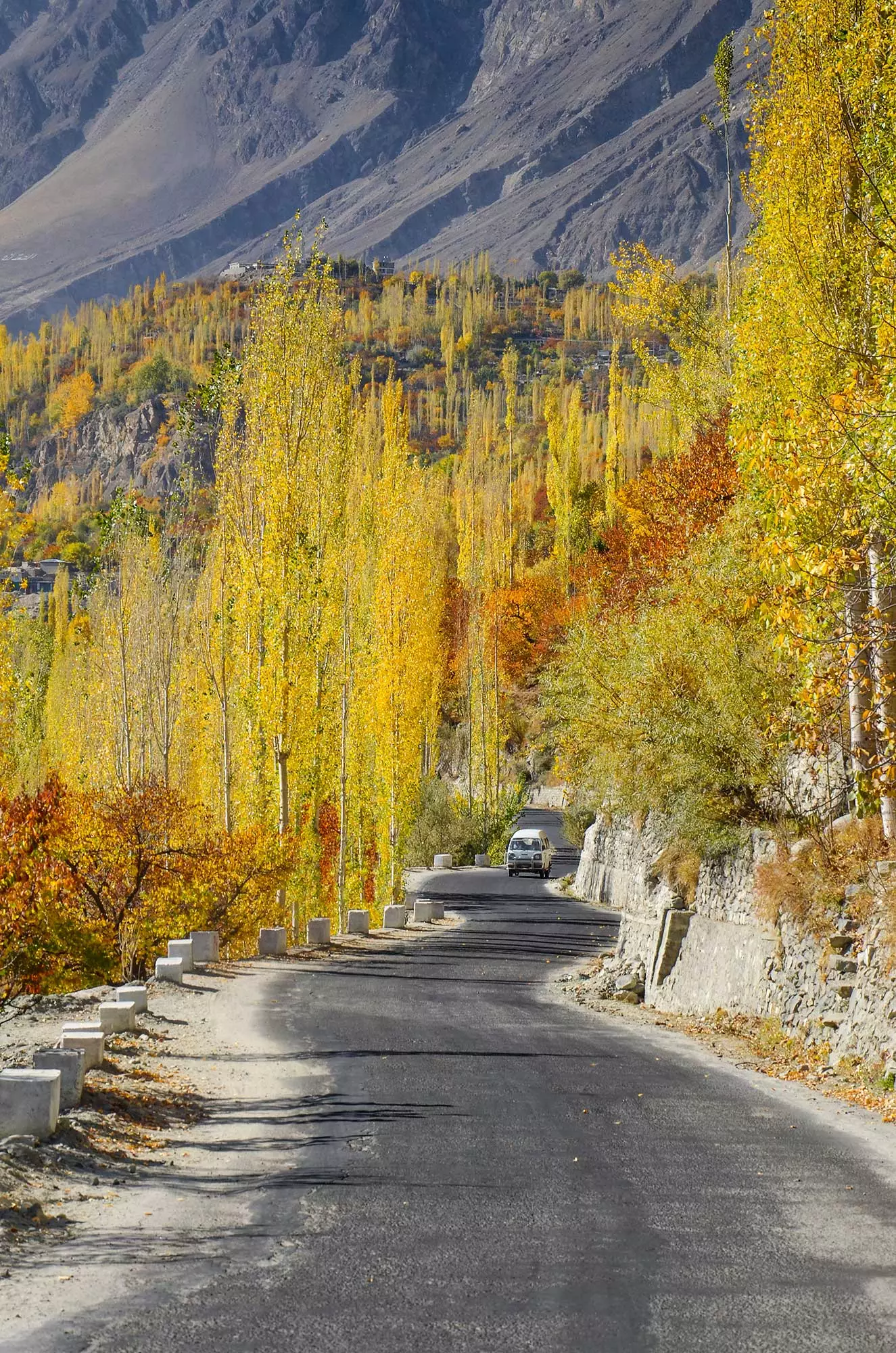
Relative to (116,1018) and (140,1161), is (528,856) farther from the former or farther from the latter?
(140,1161)

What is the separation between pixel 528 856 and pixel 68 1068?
1349 inches

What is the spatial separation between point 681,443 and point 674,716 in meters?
17.6

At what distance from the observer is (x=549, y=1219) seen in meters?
8.11

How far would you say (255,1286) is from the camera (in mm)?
6895

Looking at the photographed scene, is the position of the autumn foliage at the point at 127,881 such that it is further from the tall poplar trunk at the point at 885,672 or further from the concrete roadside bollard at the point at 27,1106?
the tall poplar trunk at the point at 885,672

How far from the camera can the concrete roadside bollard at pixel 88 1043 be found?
41.8ft

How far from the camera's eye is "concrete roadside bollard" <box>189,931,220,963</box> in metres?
22.2

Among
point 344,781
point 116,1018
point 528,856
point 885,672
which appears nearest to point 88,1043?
point 116,1018

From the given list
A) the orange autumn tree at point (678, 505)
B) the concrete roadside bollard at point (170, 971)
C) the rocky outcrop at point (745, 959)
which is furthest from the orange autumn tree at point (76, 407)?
the concrete roadside bollard at point (170, 971)

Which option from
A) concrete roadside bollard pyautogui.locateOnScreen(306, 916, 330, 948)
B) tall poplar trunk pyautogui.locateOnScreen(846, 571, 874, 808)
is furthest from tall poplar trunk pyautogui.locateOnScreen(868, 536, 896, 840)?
concrete roadside bollard pyautogui.locateOnScreen(306, 916, 330, 948)

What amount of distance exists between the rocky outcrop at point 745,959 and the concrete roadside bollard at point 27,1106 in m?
7.73

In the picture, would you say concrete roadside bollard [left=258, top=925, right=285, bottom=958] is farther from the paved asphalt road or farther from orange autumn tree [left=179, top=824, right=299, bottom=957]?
the paved asphalt road

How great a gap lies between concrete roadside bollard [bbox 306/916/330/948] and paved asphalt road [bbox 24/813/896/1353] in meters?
11.4

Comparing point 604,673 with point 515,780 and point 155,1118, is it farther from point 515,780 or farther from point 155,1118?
point 515,780
